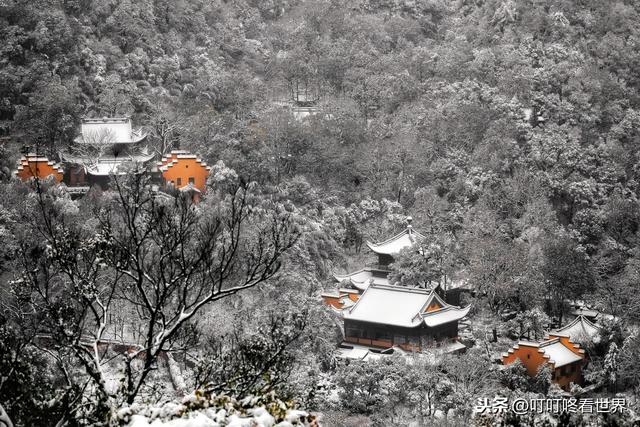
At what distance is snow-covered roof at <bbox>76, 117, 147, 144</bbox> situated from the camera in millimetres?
26625

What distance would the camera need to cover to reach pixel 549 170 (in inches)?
1117

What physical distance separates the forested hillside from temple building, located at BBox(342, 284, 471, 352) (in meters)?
0.91

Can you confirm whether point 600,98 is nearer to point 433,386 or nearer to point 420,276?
point 420,276

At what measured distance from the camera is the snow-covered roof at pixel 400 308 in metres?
21.9

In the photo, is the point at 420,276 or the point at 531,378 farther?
the point at 420,276

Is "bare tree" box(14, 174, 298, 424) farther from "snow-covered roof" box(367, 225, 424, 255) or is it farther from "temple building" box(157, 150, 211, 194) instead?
"snow-covered roof" box(367, 225, 424, 255)

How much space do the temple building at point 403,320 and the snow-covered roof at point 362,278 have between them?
4.76ft

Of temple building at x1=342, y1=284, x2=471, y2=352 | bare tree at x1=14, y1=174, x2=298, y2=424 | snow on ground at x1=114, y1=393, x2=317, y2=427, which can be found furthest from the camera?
temple building at x1=342, y1=284, x2=471, y2=352

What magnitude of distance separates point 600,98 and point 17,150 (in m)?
20.0

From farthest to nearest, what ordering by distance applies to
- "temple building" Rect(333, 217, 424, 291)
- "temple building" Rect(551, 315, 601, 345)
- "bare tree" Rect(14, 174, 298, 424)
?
"temple building" Rect(333, 217, 424, 291) → "temple building" Rect(551, 315, 601, 345) → "bare tree" Rect(14, 174, 298, 424)

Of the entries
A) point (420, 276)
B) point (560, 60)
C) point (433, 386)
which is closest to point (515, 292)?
point (420, 276)

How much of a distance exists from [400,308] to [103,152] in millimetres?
10487

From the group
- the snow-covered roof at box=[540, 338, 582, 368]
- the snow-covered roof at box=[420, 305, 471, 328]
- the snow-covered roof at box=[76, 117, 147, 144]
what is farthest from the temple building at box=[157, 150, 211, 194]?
the snow-covered roof at box=[540, 338, 582, 368]

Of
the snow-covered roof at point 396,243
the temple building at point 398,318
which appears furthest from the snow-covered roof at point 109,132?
the temple building at point 398,318
